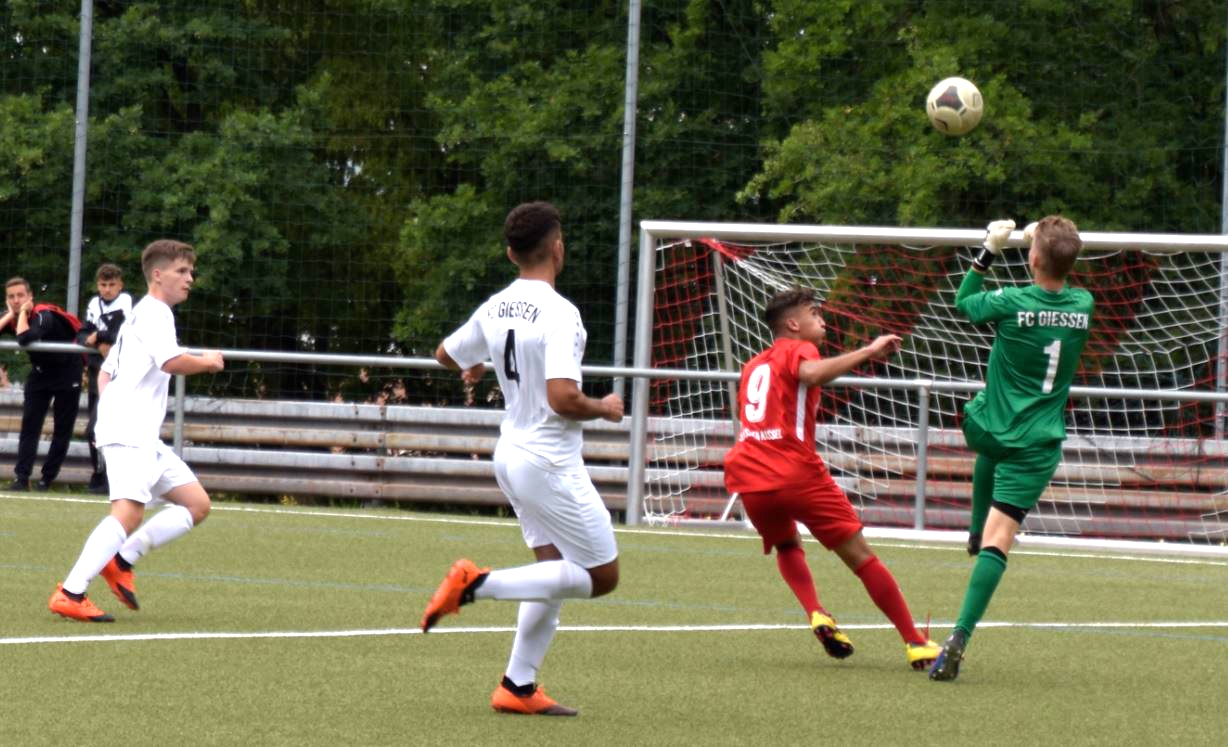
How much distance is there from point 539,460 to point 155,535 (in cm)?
333

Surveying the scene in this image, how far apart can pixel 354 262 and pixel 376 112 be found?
2193mm

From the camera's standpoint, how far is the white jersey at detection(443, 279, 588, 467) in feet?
20.7

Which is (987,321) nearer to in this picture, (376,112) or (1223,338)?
(1223,338)

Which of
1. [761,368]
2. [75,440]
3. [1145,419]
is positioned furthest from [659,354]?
[761,368]

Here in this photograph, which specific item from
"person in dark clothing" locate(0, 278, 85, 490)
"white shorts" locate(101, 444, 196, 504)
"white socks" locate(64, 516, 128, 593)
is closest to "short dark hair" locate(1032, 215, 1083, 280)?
"white shorts" locate(101, 444, 196, 504)

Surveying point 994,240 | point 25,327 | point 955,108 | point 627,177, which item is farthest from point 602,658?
point 25,327

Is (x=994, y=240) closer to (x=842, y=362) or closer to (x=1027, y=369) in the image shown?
(x=1027, y=369)

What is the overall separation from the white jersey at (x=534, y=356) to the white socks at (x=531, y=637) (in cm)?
50

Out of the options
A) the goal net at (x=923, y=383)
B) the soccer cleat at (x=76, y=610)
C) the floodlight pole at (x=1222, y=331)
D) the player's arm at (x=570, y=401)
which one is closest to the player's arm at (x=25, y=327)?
the goal net at (x=923, y=383)

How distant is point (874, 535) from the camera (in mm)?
14969

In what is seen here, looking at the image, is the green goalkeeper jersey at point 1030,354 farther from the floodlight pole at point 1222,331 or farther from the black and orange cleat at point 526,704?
the floodlight pole at point 1222,331

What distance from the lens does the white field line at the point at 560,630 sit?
8.05 m

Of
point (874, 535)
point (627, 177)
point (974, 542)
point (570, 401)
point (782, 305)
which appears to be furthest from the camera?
point (627, 177)

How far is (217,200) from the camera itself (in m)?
21.1
